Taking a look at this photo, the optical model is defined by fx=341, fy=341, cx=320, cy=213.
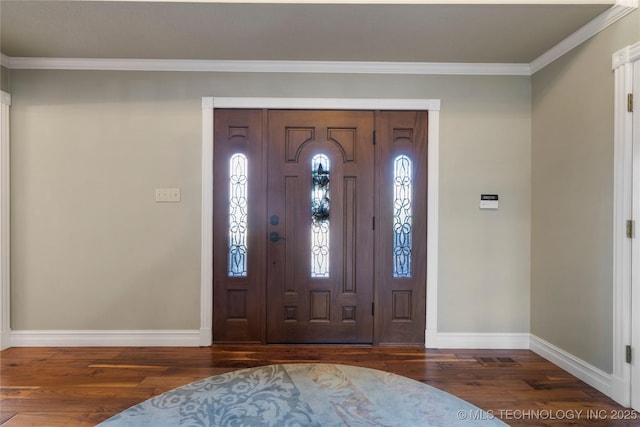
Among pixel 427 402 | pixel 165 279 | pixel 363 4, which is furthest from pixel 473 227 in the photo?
pixel 165 279

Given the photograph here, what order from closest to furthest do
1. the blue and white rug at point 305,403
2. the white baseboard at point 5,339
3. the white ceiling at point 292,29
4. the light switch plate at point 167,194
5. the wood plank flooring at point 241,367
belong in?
the blue and white rug at point 305,403
the wood plank flooring at point 241,367
the white ceiling at point 292,29
the white baseboard at point 5,339
the light switch plate at point 167,194

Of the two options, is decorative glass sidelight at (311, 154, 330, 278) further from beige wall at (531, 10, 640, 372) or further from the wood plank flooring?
beige wall at (531, 10, 640, 372)

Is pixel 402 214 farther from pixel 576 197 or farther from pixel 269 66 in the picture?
pixel 269 66

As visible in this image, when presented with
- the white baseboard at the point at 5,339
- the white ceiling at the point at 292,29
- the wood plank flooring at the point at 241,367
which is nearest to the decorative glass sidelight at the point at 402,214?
the wood plank flooring at the point at 241,367

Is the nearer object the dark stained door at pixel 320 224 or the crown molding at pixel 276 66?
the crown molding at pixel 276 66

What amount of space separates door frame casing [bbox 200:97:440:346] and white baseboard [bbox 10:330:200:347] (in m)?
0.18

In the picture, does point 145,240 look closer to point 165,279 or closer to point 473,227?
point 165,279

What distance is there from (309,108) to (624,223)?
7.78 feet

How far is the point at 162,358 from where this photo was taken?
2719 millimetres

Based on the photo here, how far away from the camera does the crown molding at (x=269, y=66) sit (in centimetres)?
290

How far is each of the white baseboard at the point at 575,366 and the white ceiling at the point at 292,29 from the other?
2.35 metres

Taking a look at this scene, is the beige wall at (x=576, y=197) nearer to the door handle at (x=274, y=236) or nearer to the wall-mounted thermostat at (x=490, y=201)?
the wall-mounted thermostat at (x=490, y=201)

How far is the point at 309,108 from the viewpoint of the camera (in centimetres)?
298

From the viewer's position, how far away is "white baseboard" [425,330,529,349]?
297 centimetres
